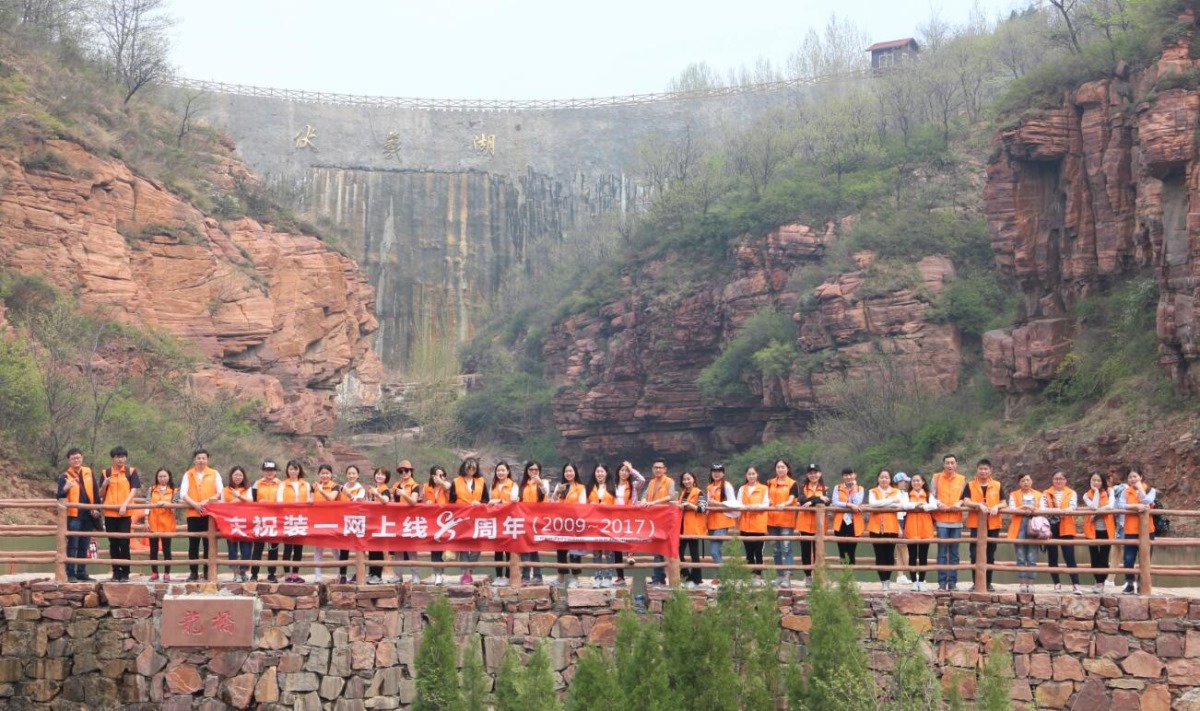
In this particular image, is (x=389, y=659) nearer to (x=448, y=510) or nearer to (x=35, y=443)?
(x=448, y=510)

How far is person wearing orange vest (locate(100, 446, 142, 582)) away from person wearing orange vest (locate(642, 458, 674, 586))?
20.3 feet

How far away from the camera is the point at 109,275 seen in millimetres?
45250

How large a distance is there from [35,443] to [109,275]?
30.3 ft

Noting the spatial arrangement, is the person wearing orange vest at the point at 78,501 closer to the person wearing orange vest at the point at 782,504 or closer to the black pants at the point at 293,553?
the black pants at the point at 293,553

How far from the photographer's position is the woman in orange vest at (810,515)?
16733 mm

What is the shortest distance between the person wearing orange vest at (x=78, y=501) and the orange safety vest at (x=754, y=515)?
7.77 meters

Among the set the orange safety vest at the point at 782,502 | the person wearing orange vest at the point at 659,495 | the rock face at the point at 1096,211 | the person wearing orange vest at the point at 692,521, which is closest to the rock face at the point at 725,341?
the rock face at the point at 1096,211

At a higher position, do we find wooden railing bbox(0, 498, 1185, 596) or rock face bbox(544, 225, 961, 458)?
rock face bbox(544, 225, 961, 458)

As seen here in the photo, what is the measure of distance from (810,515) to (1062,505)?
3.03 metres

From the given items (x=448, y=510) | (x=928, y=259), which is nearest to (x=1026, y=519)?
(x=448, y=510)

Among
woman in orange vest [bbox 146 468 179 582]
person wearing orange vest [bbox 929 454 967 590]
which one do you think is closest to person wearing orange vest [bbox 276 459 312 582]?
woman in orange vest [bbox 146 468 179 582]

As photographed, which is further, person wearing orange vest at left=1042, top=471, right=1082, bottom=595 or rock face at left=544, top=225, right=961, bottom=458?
rock face at left=544, top=225, right=961, bottom=458

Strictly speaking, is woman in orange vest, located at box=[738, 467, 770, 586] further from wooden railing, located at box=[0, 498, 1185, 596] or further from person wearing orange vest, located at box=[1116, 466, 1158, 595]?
person wearing orange vest, located at box=[1116, 466, 1158, 595]

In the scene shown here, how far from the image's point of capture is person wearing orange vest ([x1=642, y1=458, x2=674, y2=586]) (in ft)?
55.6
